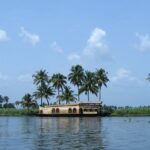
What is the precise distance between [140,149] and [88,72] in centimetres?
11957

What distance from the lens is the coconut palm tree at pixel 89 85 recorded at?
157125mm

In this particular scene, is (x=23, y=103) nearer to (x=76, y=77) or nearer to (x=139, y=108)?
(x=76, y=77)

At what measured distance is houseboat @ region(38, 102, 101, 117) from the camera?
5802 inches

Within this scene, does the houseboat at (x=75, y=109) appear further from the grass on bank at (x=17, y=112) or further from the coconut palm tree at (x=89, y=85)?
the grass on bank at (x=17, y=112)

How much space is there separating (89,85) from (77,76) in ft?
17.2

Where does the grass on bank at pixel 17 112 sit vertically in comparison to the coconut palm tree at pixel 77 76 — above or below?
below

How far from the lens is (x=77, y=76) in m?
158

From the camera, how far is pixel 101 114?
14762 centimetres

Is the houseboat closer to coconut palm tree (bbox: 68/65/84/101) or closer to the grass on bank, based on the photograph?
coconut palm tree (bbox: 68/65/84/101)

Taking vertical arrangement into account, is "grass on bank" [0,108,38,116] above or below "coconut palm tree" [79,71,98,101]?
below

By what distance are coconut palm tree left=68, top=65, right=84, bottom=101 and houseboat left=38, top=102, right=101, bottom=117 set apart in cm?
1022

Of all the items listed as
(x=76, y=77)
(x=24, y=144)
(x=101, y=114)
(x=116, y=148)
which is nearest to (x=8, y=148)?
(x=24, y=144)

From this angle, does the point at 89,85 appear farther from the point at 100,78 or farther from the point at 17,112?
the point at 17,112

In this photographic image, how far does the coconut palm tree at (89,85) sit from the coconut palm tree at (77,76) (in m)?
1.58
